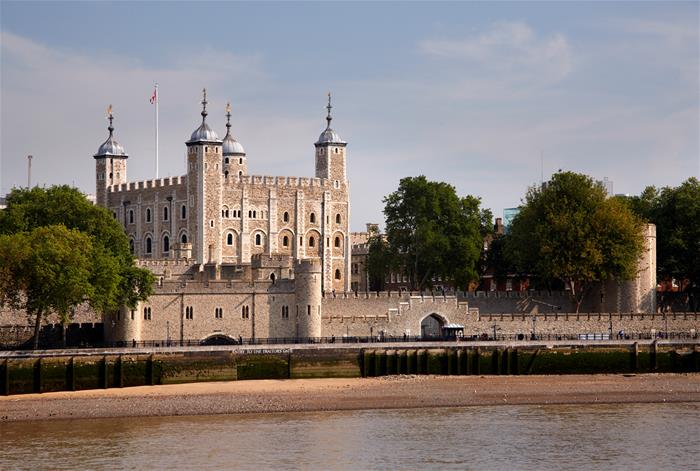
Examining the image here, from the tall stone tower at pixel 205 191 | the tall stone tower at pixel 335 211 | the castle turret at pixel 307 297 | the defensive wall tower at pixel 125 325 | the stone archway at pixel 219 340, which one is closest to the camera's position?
the defensive wall tower at pixel 125 325

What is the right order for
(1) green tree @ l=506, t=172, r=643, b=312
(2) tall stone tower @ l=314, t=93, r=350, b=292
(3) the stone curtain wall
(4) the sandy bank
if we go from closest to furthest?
1. (4) the sandy bank
2. (3) the stone curtain wall
3. (1) green tree @ l=506, t=172, r=643, b=312
4. (2) tall stone tower @ l=314, t=93, r=350, b=292

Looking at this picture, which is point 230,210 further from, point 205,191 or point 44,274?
point 44,274

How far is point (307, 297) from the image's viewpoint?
8231cm

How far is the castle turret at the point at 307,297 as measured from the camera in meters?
81.9

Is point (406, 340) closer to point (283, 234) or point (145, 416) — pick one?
point (145, 416)

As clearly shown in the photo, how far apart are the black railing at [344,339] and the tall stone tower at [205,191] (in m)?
25.1

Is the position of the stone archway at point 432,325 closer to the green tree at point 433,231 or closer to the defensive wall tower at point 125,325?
the green tree at point 433,231

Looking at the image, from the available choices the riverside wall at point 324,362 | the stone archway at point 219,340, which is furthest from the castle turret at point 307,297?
the riverside wall at point 324,362

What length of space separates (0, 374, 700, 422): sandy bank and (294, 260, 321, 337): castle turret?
1150 centimetres

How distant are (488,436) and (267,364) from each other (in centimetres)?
1686

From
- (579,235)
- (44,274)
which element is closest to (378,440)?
(44,274)

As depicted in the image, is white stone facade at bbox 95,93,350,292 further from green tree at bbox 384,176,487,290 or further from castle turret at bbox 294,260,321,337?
castle turret at bbox 294,260,321,337

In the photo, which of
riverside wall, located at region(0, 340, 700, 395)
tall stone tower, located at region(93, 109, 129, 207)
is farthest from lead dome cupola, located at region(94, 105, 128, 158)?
riverside wall, located at region(0, 340, 700, 395)

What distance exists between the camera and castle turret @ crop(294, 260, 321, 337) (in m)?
81.9
